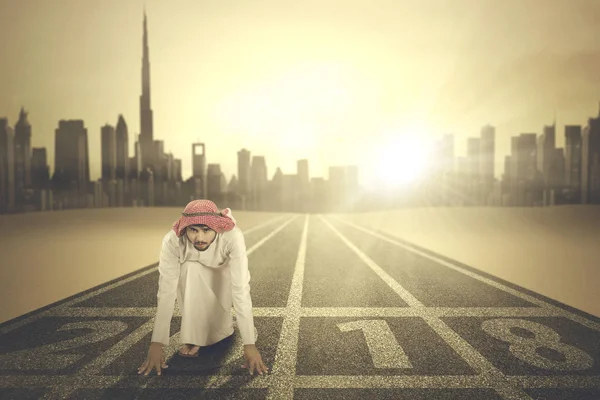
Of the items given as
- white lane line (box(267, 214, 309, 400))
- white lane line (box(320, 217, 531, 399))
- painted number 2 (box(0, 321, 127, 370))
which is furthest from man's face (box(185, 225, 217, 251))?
white lane line (box(320, 217, 531, 399))

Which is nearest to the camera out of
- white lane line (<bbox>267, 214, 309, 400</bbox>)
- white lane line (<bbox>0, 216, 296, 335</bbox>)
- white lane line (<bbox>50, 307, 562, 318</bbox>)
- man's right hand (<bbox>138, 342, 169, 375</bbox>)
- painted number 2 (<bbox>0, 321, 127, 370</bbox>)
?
white lane line (<bbox>267, 214, 309, 400</bbox>)

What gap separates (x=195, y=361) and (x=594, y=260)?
505 inches

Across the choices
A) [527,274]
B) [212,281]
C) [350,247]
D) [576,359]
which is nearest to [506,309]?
[576,359]

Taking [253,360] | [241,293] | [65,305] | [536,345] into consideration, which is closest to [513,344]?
[536,345]

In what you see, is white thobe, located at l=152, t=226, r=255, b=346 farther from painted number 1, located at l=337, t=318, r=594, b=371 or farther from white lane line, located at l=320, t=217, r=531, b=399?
white lane line, located at l=320, t=217, r=531, b=399

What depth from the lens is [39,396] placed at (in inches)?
148

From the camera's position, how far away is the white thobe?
4137 millimetres

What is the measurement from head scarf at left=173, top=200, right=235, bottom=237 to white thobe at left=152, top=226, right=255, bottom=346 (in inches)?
7.2

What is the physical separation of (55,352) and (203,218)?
273cm

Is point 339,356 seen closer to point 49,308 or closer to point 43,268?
point 49,308

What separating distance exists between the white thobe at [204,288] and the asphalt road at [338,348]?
37 centimetres

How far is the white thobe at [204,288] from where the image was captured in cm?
414

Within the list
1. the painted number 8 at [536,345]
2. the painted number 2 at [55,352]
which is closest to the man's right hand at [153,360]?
the painted number 2 at [55,352]

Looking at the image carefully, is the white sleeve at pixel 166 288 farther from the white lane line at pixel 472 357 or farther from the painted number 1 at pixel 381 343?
the white lane line at pixel 472 357
